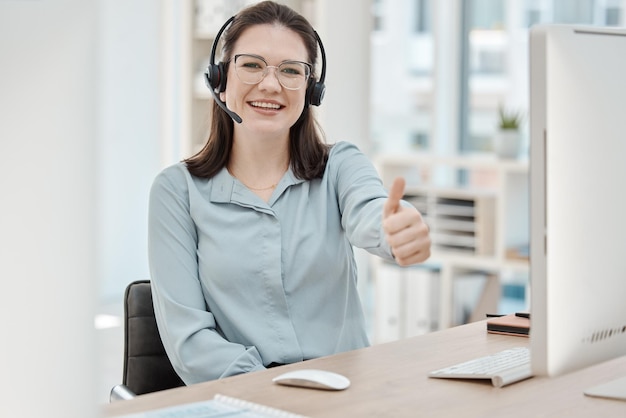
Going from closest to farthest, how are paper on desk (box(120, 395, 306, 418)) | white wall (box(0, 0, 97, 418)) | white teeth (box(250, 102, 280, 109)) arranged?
white wall (box(0, 0, 97, 418)) < paper on desk (box(120, 395, 306, 418)) < white teeth (box(250, 102, 280, 109))

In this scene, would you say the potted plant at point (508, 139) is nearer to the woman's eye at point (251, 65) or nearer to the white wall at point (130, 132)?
the white wall at point (130, 132)

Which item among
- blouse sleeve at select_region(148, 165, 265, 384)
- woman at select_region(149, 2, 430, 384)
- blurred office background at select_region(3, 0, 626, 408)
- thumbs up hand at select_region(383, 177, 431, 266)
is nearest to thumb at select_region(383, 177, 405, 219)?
thumbs up hand at select_region(383, 177, 431, 266)

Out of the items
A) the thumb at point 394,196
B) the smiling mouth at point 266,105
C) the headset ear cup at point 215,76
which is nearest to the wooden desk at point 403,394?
the thumb at point 394,196

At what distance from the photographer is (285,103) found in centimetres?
185

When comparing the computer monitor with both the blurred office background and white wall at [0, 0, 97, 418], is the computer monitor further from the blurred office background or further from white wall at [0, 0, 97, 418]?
the blurred office background

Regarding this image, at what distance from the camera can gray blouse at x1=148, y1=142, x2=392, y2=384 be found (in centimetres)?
170

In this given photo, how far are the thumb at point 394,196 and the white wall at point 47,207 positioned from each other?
884 millimetres

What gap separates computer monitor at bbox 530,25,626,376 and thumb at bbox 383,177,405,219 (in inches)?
9.2

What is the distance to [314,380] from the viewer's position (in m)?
1.31

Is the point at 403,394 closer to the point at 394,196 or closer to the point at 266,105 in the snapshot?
the point at 394,196

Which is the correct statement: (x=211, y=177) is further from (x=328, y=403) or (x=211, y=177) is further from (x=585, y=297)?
(x=585, y=297)

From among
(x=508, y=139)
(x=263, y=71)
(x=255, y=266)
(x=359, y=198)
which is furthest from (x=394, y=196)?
(x=508, y=139)

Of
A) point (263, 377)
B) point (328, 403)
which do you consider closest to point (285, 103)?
point (263, 377)

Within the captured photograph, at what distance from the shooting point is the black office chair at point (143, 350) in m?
1.77
